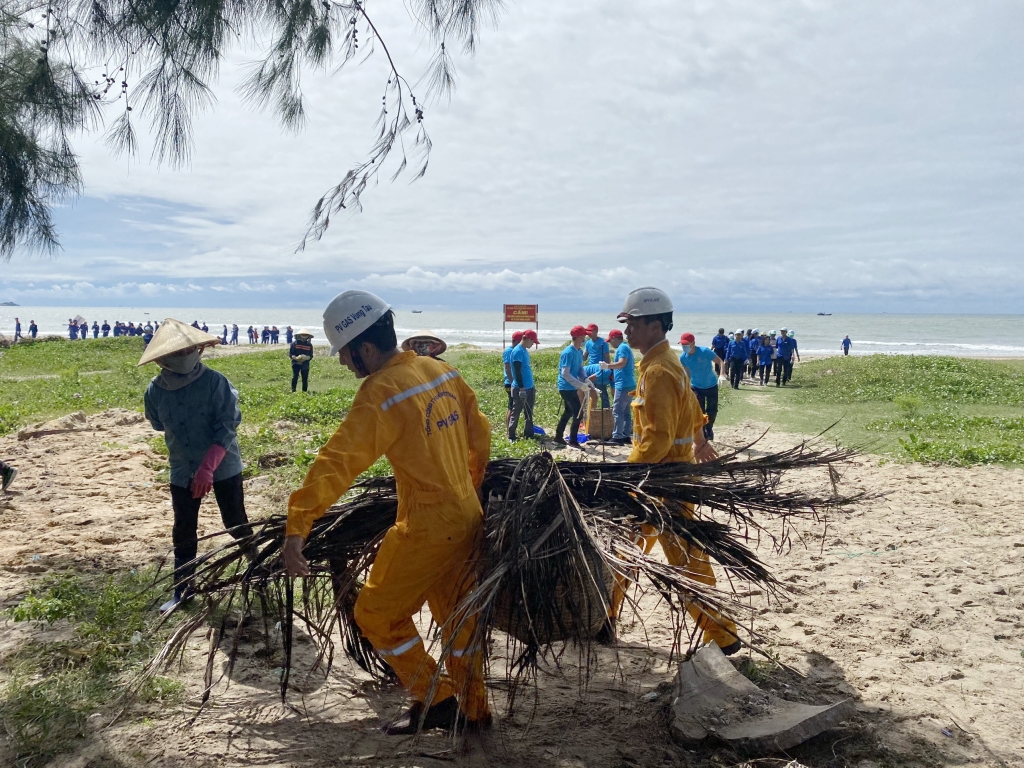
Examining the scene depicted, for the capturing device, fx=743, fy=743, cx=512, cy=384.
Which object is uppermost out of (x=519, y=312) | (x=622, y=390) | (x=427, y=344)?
(x=519, y=312)

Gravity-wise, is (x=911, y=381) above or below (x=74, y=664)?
above

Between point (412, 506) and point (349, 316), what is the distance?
2.57 feet

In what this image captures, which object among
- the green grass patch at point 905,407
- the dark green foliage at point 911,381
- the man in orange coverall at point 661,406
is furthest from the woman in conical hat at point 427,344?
the dark green foliage at point 911,381

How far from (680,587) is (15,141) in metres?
Result: 4.90

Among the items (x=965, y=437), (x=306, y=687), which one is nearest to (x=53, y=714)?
(x=306, y=687)

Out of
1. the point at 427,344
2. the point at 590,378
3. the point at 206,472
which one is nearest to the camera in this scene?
the point at 206,472

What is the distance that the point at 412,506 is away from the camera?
286 centimetres

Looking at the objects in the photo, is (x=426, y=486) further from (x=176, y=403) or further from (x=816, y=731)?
(x=176, y=403)

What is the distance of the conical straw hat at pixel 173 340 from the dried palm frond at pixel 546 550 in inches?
55.6

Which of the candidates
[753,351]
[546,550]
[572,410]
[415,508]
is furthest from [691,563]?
[753,351]

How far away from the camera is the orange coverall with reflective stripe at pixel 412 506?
274cm

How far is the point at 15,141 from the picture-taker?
15.6 feet

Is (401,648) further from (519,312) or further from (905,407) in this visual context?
(519,312)

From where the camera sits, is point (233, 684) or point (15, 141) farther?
point (15, 141)
